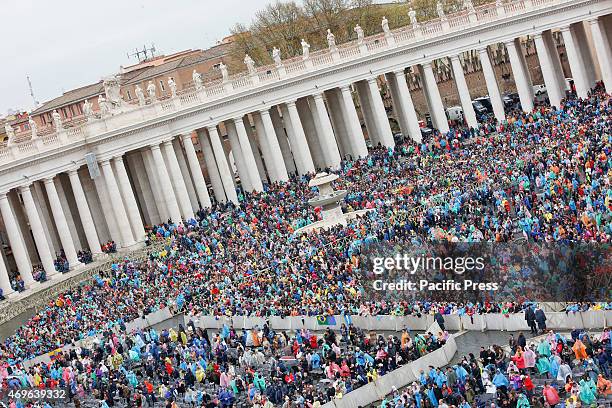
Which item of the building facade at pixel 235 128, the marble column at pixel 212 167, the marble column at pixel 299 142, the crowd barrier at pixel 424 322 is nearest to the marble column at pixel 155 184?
the building facade at pixel 235 128

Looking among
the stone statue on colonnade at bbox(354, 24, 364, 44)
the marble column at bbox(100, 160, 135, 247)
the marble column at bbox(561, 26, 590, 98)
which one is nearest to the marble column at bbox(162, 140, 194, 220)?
the marble column at bbox(100, 160, 135, 247)

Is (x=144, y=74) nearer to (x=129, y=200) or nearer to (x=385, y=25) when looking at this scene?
(x=385, y=25)

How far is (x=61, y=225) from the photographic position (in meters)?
75.7

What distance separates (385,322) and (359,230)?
13359 mm

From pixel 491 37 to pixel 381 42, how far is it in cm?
897

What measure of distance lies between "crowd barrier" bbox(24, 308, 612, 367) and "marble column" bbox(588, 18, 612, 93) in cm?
4659

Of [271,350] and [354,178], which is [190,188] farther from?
[271,350]

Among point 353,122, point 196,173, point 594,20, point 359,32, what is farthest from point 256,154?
point 594,20

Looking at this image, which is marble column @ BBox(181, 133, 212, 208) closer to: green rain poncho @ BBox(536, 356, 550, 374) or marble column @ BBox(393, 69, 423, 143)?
marble column @ BBox(393, 69, 423, 143)

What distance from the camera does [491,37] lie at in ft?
286

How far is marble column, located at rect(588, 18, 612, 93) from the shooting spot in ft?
285

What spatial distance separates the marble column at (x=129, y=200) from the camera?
7806 cm

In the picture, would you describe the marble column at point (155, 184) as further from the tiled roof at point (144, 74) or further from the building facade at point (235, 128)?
the tiled roof at point (144, 74)

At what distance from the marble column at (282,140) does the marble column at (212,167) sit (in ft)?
20.3
